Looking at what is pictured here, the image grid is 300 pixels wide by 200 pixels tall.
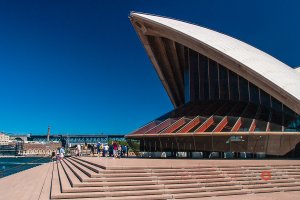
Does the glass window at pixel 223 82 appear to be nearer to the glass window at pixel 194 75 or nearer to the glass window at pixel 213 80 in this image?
the glass window at pixel 213 80

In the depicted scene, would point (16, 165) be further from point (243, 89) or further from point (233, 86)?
point (243, 89)

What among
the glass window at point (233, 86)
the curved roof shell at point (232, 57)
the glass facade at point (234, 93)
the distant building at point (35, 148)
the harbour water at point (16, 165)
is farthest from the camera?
the distant building at point (35, 148)

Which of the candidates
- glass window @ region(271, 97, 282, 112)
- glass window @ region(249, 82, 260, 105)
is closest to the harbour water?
glass window @ region(249, 82, 260, 105)

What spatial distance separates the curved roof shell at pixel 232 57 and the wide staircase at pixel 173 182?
29.2ft

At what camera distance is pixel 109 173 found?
1104 centimetres

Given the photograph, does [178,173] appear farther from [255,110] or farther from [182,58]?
[182,58]

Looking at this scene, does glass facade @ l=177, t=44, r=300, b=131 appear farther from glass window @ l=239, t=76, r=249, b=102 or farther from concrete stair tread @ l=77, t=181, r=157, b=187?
concrete stair tread @ l=77, t=181, r=157, b=187

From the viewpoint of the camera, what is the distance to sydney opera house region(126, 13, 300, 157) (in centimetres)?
1953

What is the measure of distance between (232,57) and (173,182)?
50.2 ft

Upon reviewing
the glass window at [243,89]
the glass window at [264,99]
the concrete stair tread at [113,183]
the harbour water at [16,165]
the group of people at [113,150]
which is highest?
the glass window at [243,89]

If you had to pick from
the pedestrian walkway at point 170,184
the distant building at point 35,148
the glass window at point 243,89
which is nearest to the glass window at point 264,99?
the glass window at point 243,89

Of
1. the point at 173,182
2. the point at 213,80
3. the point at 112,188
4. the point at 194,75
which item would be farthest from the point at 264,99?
the point at 112,188

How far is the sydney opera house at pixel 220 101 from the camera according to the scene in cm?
1953

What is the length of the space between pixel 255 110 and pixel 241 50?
6.85 m
